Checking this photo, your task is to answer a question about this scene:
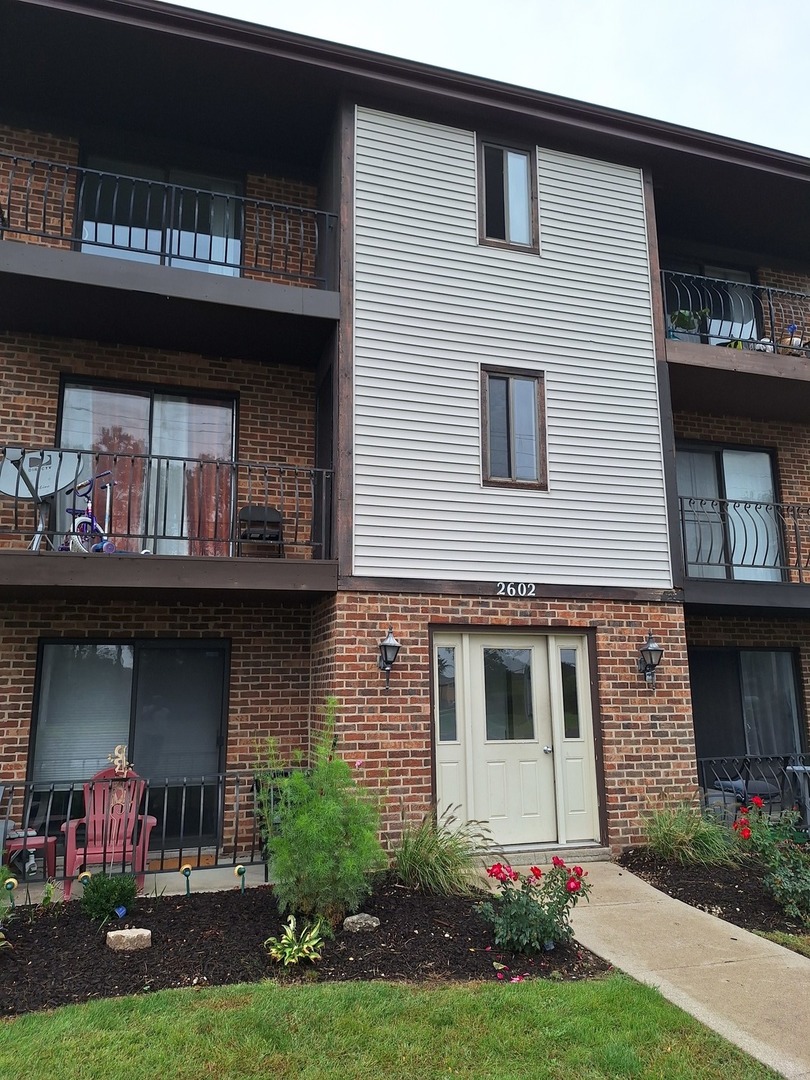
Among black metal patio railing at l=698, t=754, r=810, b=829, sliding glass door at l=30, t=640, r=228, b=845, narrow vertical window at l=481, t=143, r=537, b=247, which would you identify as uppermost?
narrow vertical window at l=481, t=143, r=537, b=247

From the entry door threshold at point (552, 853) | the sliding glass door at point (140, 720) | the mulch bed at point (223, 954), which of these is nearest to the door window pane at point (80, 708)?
the sliding glass door at point (140, 720)

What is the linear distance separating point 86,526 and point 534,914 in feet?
17.4

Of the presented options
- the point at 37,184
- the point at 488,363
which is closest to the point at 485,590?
the point at 488,363

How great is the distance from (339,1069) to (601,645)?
217 inches

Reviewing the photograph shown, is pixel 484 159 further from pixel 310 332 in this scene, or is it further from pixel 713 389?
pixel 713 389

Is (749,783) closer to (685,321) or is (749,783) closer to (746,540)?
(746,540)

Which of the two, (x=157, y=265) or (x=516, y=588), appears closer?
(x=157, y=265)

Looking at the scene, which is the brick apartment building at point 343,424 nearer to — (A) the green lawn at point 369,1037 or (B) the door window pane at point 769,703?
(B) the door window pane at point 769,703

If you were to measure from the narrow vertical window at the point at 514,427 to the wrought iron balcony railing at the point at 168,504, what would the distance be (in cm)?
185

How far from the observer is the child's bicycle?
743 centimetres

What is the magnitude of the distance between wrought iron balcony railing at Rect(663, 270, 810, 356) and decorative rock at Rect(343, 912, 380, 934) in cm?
864

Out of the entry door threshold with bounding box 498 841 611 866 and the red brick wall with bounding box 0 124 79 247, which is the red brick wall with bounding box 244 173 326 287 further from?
the entry door threshold with bounding box 498 841 611 866

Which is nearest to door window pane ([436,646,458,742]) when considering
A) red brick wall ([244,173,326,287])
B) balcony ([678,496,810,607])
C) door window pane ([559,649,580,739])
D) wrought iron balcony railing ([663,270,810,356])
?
door window pane ([559,649,580,739])

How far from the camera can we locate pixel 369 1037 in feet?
13.0
